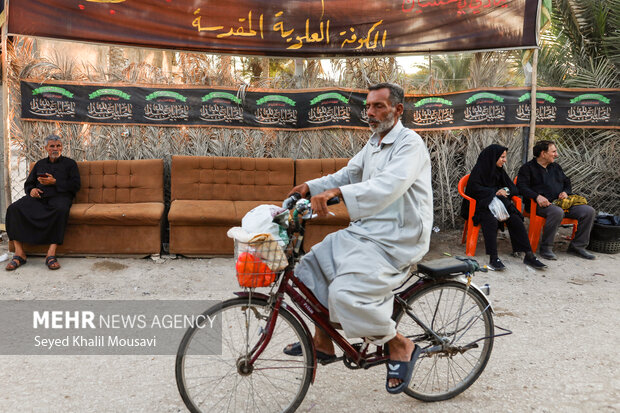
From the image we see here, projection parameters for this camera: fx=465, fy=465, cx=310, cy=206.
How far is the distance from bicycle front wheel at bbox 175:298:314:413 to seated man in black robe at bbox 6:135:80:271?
3485mm

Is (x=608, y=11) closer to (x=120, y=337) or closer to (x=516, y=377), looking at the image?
(x=516, y=377)

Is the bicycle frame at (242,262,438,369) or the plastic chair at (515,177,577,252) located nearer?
the bicycle frame at (242,262,438,369)

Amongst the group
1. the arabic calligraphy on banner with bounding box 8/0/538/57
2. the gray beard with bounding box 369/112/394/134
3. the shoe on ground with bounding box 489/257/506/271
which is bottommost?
the shoe on ground with bounding box 489/257/506/271

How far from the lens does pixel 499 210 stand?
18.9 feet

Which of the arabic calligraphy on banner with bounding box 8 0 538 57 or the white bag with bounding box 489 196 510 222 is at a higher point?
the arabic calligraphy on banner with bounding box 8 0 538 57

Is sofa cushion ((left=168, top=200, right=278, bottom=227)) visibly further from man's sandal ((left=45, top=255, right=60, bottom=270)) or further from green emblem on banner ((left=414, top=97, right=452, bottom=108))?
green emblem on banner ((left=414, top=97, right=452, bottom=108))

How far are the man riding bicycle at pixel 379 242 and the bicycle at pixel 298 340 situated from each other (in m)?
0.11

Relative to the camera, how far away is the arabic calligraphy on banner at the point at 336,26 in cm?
660

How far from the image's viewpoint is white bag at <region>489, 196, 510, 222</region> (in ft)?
18.8

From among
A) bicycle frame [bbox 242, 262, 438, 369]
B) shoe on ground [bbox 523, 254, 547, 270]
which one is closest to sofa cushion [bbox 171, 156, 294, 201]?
shoe on ground [bbox 523, 254, 547, 270]

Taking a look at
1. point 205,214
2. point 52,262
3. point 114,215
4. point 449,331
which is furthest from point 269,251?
point 52,262

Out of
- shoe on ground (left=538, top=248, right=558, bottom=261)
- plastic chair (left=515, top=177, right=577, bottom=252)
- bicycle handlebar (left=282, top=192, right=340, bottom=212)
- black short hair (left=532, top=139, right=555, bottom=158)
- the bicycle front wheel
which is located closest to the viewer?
bicycle handlebar (left=282, top=192, right=340, bottom=212)

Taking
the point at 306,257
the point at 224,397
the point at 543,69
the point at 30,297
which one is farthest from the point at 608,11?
the point at 30,297

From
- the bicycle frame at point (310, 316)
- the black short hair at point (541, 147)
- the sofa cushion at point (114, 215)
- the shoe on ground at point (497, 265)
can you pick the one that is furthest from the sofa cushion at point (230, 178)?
the bicycle frame at point (310, 316)
